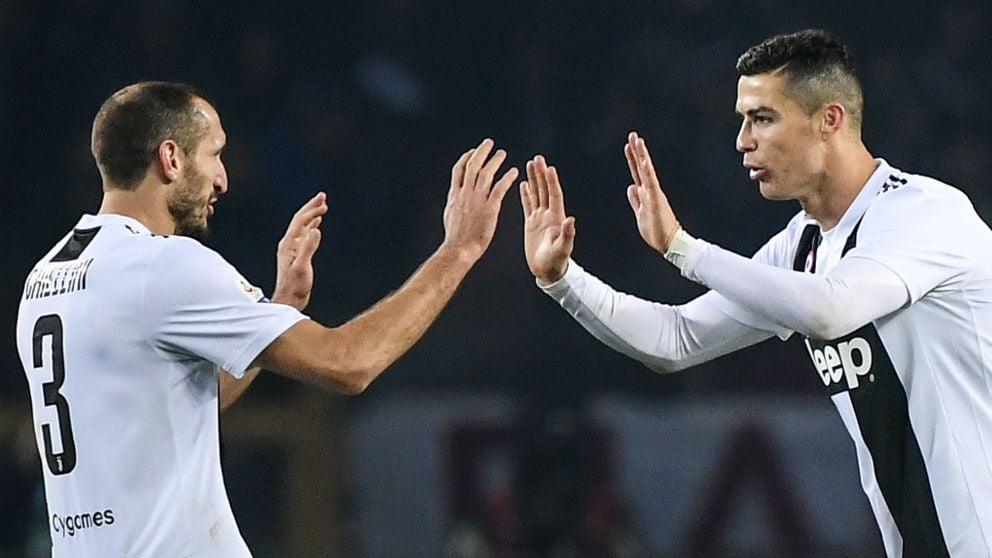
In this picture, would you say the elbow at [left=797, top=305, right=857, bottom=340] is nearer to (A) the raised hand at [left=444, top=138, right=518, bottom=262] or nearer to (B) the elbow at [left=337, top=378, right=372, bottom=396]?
(A) the raised hand at [left=444, top=138, right=518, bottom=262]

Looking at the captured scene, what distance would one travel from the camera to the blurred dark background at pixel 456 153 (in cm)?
902

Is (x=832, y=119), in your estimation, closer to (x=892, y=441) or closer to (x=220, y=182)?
(x=892, y=441)

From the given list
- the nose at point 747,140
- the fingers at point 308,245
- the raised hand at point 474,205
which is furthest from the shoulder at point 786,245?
the fingers at point 308,245

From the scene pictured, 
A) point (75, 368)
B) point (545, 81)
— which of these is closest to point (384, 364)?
point (75, 368)

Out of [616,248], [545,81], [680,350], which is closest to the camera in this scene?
[680,350]

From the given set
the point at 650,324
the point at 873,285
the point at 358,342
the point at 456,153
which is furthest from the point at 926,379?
the point at 456,153

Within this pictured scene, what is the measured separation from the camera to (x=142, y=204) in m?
3.98

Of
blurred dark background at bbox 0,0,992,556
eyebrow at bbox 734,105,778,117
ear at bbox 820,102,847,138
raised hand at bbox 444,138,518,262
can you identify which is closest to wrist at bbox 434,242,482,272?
raised hand at bbox 444,138,518,262

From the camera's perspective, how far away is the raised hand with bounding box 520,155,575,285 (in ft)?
15.2

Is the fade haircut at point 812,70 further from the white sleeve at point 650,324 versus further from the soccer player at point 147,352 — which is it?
the soccer player at point 147,352

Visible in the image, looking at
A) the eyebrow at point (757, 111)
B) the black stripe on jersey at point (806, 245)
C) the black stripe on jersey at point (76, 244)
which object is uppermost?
the eyebrow at point (757, 111)

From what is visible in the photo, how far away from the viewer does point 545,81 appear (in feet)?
34.1

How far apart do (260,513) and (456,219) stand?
5.08m

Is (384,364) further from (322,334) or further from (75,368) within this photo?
(75,368)
